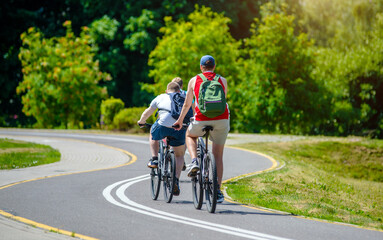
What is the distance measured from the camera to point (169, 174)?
9125mm

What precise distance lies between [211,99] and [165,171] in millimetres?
1751

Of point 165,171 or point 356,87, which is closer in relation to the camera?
point 165,171

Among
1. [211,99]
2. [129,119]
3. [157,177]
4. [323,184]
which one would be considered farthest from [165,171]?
[129,119]

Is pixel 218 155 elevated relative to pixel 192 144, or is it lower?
lower

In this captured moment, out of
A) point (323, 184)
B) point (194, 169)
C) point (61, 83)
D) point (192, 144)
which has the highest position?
point (61, 83)

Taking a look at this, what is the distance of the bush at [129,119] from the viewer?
28.7 m

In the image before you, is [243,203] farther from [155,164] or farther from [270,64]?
[270,64]

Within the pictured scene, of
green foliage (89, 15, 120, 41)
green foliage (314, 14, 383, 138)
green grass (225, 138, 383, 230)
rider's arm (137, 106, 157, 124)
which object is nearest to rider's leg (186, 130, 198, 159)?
rider's arm (137, 106, 157, 124)

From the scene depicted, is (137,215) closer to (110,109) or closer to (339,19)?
(110,109)

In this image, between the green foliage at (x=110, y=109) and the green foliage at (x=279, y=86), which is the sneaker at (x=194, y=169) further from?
the green foliage at (x=279, y=86)

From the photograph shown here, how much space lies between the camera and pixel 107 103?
3016 centimetres

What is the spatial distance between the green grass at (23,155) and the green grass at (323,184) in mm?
6380

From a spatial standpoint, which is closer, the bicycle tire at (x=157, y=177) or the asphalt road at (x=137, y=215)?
the asphalt road at (x=137, y=215)

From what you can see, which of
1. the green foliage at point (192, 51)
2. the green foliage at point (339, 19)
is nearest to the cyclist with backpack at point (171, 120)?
the green foliage at point (192, 51)
